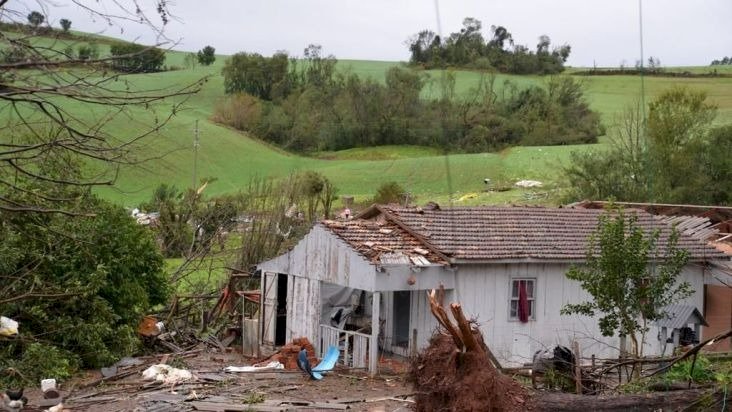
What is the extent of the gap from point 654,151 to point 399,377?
30643 mm

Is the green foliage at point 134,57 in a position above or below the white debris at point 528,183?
above

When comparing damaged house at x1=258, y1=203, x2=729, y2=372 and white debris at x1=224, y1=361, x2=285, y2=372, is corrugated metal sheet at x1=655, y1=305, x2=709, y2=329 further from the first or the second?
white debris at x1=224, y1=361, x2=285, y2=372

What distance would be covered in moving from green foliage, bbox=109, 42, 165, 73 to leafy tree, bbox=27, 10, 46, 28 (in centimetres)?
53

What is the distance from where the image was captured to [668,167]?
44.1m

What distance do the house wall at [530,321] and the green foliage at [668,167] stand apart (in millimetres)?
21260

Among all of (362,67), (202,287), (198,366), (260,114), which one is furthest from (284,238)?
(362,67)

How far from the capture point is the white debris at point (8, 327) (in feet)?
58.5

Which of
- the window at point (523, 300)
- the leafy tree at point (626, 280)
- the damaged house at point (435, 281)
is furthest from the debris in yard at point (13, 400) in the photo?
the window at point (523, 300)

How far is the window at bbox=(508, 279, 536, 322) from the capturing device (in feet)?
65.9

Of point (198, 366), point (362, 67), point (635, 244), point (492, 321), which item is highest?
point (362, 67)

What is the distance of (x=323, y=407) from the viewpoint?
1652 centimetres

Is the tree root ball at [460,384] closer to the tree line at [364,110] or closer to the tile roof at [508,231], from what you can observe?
the tile roof at [508,231]

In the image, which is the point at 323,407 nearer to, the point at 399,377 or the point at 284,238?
the point at 399,377

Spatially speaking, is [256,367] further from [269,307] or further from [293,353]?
[269,307]
